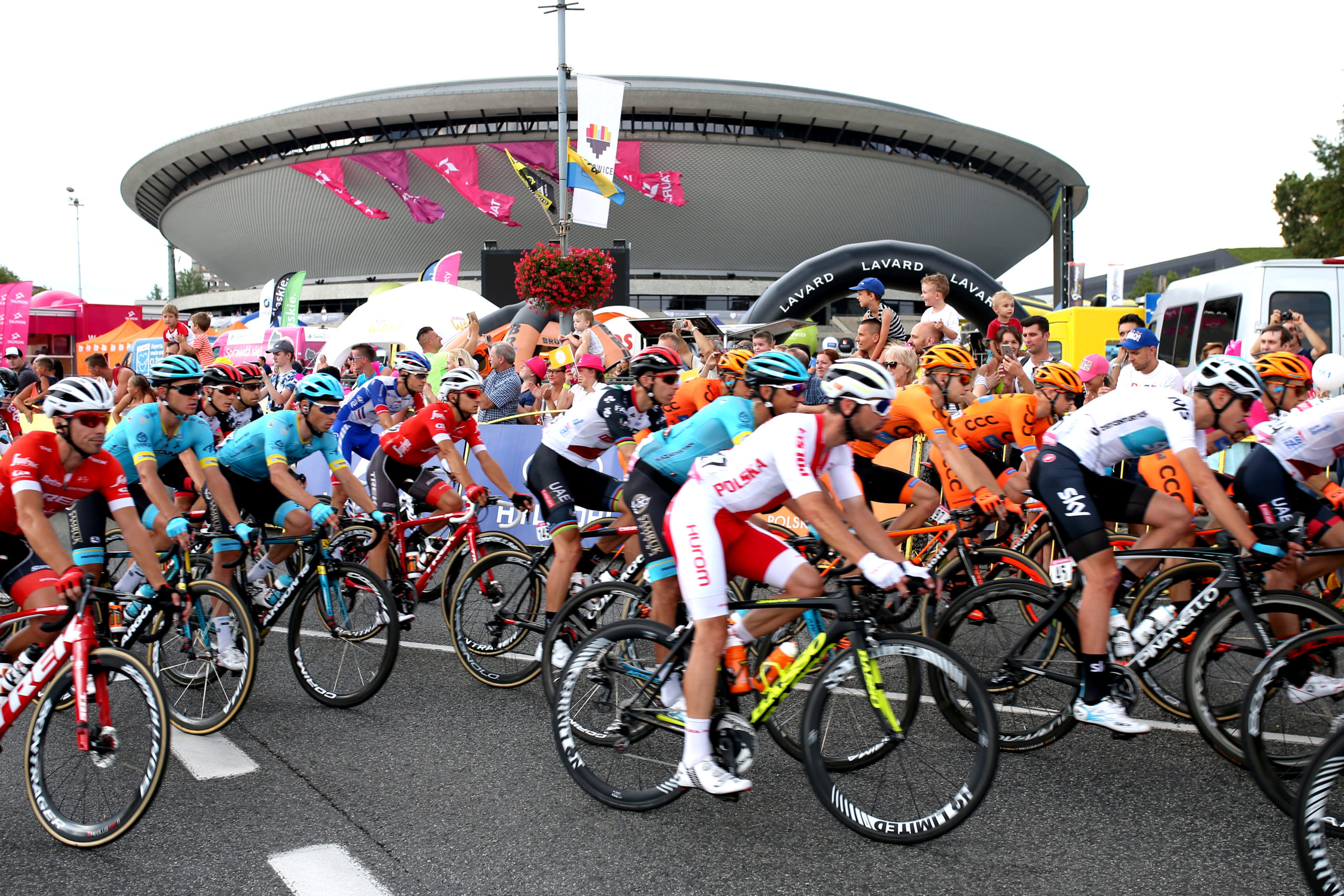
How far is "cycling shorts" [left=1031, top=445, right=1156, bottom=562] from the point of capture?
4469 mm

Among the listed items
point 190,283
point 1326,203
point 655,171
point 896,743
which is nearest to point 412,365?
point 896,743

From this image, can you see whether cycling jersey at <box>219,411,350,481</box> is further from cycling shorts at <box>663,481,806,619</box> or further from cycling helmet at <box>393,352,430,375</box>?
cycling shorts at <box>663,481,806,619</box>

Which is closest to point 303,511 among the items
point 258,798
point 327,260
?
point 258,798

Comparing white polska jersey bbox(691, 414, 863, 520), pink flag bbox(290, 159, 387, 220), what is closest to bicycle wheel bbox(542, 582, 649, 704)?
white polska jersey bbox(691, 414, 863, 520)

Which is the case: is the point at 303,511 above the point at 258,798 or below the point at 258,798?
above

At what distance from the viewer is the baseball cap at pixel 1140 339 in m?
8.26

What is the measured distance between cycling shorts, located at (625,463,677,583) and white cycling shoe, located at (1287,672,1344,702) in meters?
2.57

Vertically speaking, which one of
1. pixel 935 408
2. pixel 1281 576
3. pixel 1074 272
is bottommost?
pixel 1281 576

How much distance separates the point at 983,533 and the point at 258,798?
592 centimetres

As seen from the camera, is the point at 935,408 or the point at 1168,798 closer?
the point at 1168,798

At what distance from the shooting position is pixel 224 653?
497 centimetres

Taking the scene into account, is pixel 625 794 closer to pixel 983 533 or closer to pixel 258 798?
pixel 258 798

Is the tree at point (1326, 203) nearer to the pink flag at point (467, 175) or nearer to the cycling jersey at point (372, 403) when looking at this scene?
the pink flag at point (467, 175)

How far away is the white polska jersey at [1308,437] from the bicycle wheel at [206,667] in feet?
17.6
